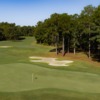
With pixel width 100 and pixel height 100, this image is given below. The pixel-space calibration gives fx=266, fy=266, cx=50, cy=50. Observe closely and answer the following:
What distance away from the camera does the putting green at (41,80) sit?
24766 mm

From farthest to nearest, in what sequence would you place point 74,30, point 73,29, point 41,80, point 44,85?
point 73,29 < point 74,30 < point 41,80 < point 44,85

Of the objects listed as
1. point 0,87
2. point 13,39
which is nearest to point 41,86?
point 0,87

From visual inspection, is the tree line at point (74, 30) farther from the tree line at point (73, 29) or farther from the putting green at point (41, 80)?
the putting green at point (41, 80)

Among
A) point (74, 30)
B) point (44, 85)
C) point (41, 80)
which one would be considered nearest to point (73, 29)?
point (74, 30)

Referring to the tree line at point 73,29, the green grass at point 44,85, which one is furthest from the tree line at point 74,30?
the green grass at point 44,85

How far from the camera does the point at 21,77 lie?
29.3 meters

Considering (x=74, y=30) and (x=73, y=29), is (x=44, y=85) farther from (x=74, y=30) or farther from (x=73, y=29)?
(x=73, y=29)

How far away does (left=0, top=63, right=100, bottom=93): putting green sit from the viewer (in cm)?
2477

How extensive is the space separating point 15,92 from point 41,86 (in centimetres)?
303

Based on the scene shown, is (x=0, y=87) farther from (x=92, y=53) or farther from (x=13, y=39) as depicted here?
(x=13, y=39)

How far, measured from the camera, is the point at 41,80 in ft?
91.7

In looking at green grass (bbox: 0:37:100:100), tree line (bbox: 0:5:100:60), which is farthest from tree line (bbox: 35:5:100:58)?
green grass (bbox: 0:37:100:100)

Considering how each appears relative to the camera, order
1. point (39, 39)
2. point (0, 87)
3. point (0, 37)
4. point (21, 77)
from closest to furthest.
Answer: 1. point (0, 87)
2. point (21, 77)
3. point (39, 39)
4. point (0, 37)

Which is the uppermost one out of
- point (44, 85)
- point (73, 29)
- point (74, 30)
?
point (73, 29)
